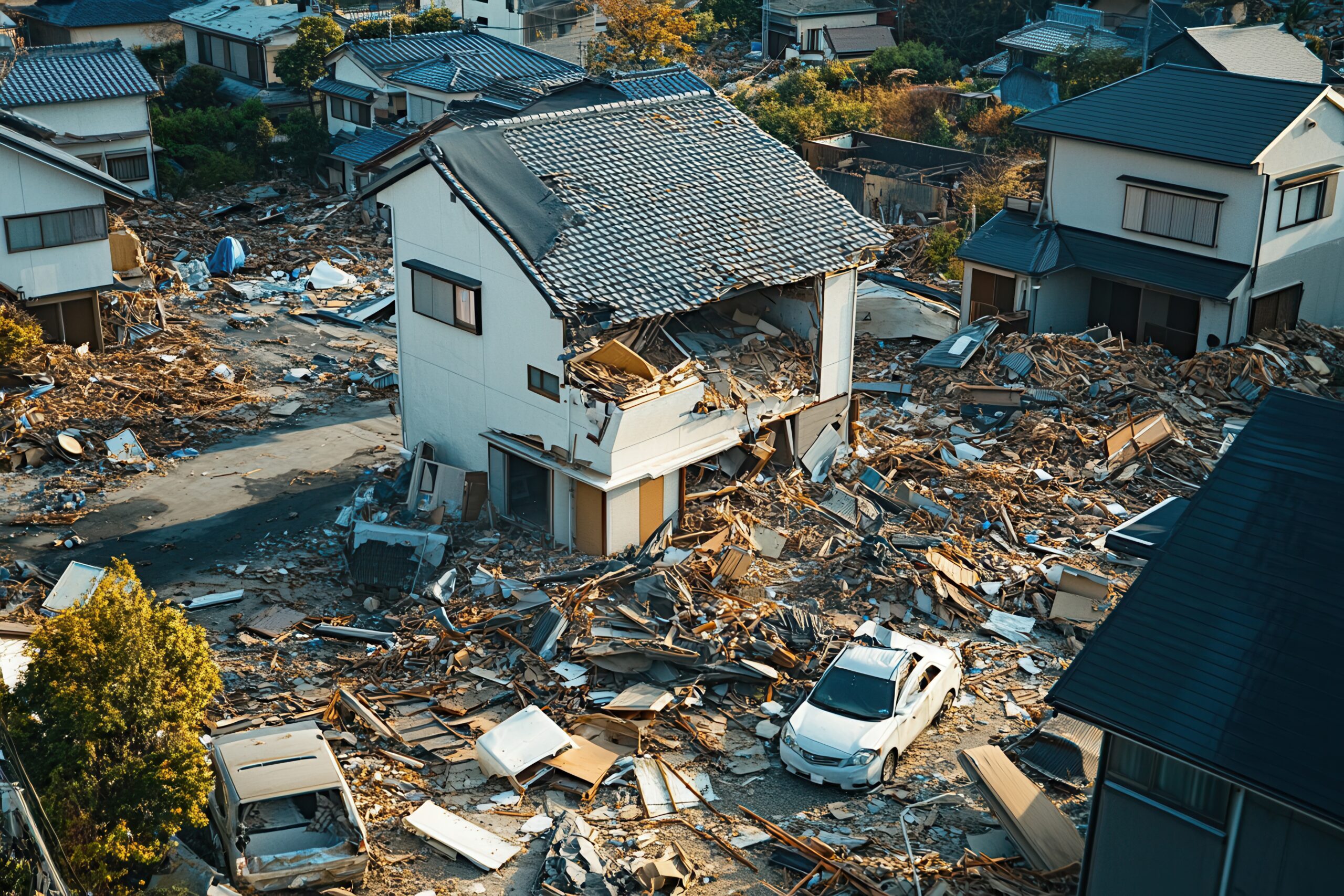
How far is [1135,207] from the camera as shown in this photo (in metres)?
30.2

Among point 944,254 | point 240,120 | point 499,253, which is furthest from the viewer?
point 240,120

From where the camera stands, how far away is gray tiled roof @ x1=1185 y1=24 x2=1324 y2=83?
3862 centimetres

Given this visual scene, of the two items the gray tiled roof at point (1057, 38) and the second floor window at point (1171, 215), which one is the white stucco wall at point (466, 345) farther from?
the gray tiled roof at point (1057, 38)

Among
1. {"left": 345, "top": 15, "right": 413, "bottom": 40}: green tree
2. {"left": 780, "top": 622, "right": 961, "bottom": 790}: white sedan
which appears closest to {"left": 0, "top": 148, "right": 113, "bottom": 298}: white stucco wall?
{"left": 780, "top": 622, "right": 961, "bottom": 790}: white sedan

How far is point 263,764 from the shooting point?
1445 cm

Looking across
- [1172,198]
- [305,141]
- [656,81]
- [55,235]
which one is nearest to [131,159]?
[305,141]

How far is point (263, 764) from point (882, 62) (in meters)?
48.4

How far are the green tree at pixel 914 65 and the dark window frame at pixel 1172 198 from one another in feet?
88.9

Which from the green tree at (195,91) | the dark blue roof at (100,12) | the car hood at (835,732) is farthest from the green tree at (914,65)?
the car hood at (835,732)

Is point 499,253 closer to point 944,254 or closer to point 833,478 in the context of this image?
point 833,478

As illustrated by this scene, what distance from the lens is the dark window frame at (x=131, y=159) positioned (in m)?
43.7

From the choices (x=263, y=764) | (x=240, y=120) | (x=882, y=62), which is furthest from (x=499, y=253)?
(x=882, y=62)

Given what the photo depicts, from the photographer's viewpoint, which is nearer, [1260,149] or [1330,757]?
[1330,757]

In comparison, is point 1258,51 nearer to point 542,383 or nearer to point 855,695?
point 542,383
